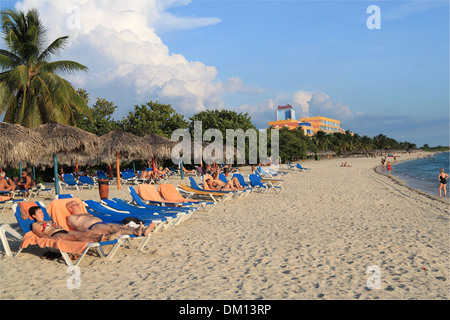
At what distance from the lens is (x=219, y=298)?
3166 mm

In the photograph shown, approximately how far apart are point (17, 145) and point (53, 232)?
219 inches

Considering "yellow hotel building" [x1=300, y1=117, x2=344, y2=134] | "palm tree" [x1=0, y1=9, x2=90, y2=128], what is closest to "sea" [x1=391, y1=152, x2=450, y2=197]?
"palm tree" [x1=0, y1=9, x2=90, y2=128]

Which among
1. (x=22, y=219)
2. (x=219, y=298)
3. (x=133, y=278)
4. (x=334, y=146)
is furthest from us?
(x=334, y=146)

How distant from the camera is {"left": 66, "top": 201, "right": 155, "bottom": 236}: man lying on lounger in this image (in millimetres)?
4449

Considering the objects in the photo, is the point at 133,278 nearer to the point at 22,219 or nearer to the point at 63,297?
the point at 63,297

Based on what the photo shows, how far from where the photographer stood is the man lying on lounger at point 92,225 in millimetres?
4449

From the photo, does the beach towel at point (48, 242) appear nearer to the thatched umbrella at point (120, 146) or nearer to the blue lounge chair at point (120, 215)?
the blue lounge chair at point (120, 215)

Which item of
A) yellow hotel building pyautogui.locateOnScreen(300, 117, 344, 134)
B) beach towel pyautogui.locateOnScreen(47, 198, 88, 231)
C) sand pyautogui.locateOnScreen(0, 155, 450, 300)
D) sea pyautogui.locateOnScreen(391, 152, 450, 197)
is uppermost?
yellow hotel building pyautogui.locateOnScreen(300, 117, 344, 134)

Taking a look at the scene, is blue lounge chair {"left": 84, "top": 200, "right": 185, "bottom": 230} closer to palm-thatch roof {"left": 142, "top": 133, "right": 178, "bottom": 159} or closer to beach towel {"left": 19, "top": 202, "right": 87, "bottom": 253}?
beach towel {"left": 19, "top": 202, "right": 87, "bottom": 253}

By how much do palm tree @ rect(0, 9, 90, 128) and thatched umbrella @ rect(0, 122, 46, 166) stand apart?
5.79 metres

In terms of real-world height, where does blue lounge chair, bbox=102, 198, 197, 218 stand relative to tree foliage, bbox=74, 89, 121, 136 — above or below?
below

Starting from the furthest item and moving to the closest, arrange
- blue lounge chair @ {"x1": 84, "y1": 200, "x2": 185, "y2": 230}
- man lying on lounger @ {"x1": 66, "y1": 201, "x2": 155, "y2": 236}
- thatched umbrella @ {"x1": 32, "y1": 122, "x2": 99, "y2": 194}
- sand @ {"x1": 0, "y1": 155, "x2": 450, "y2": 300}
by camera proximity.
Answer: thatched umbrella @ {"x1": 32, "y1": 122, "x2": 99, "y2": 194} < blue lounge chair @ {"x1": 84, "y1": 200, "x2": 185, "y2": 230} < man lying on lounger @ {"x1": 66, "y1": 201, "x2": 155, "y2": 236} < sand @ {"x1": 0, "y1": 155, "x2": 450, "y2": 300}
